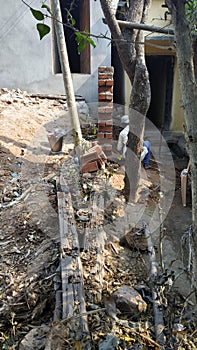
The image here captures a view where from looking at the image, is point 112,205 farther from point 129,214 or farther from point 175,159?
point 175,159

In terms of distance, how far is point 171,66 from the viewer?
8.00 m

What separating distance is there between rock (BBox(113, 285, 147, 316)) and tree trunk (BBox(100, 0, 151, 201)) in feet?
7.27

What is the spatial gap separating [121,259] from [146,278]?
39 centimetres

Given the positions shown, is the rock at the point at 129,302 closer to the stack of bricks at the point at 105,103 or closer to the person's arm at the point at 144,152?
the stack of bricks at the point at 105,103

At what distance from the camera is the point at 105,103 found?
4656 mm

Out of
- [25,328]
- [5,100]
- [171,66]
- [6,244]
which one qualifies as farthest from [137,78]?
[171,66]

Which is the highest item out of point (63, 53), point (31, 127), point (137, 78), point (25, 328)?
point (63, 53)

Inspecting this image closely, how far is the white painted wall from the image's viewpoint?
718 centimetres

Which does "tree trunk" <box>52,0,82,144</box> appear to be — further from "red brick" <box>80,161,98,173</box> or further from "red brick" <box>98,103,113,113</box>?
"red brick" <box>80,161,98,173</box>

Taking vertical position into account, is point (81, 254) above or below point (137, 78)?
below

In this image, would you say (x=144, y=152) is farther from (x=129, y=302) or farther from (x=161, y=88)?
(x=161, y=88)

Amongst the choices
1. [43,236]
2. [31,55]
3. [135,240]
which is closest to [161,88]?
[31,55]

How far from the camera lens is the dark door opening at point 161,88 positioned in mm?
8109

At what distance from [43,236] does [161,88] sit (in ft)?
23.6
